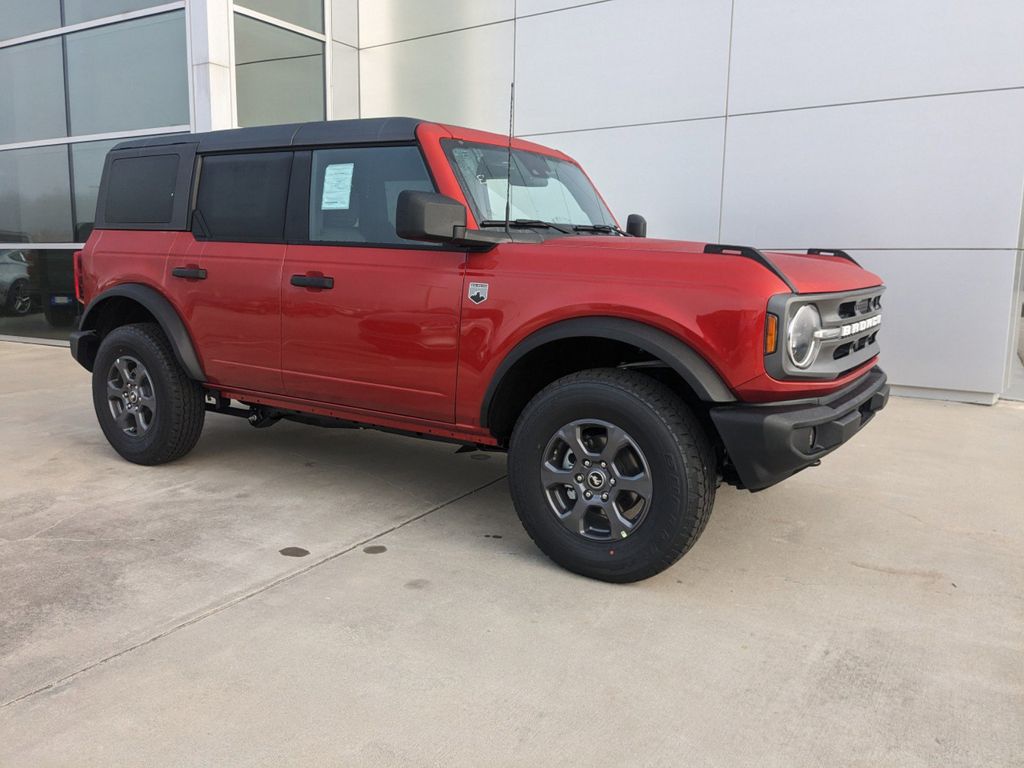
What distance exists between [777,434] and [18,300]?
39.6ft

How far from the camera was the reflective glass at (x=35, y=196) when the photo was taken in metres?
10.9

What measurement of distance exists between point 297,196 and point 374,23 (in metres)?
7.48

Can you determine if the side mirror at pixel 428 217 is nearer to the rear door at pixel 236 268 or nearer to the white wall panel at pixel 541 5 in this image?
the rear door at pixel 236 268

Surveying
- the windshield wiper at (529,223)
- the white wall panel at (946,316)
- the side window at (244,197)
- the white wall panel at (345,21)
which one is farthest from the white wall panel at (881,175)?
the white wall panel at (345,21)

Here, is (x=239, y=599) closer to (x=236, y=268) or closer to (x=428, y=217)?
(x=428, y=217)

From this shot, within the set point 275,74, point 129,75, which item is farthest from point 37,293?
point 275,74

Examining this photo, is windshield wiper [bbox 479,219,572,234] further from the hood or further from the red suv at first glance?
the hood

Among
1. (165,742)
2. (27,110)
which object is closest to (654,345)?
(165,742)

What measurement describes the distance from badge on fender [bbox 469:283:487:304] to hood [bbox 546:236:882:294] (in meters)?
0.35

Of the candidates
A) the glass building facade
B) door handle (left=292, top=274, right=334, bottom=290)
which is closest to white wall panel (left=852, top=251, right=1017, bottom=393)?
door handle (left=292, top=274, right=334, bottom=290)

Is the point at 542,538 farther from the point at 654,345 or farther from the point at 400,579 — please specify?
the point at 654,345

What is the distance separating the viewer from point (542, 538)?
3.37m

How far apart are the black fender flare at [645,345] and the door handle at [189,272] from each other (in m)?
2.00

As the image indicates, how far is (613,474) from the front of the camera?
3184 mm
